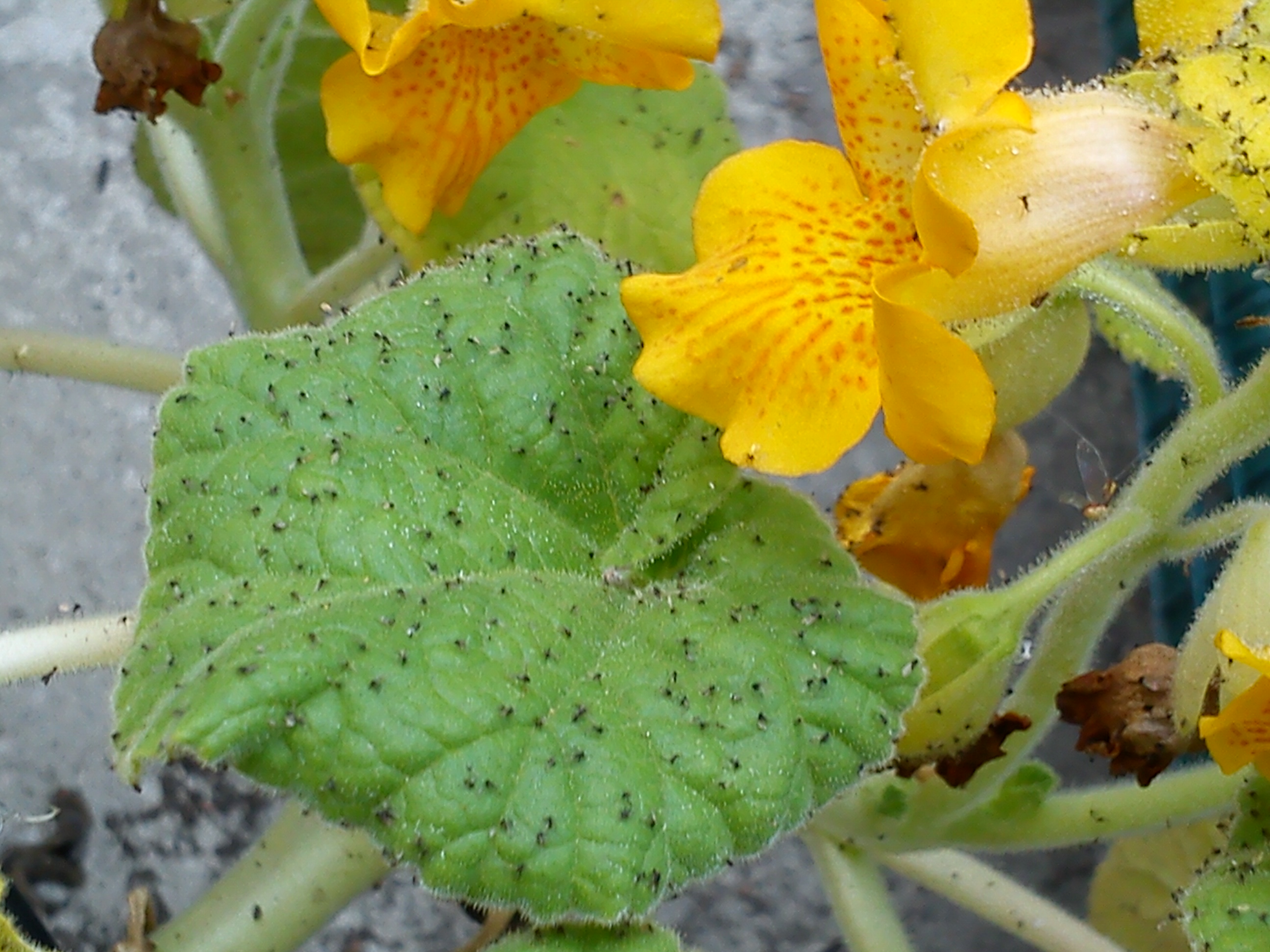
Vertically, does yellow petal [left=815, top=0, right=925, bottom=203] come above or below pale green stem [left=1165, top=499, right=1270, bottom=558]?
above

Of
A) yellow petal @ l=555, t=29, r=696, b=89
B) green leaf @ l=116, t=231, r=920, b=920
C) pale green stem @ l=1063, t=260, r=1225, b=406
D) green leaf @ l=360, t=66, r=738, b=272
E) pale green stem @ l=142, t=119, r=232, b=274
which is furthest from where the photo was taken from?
pale green stem @ l=142, t=119, r=232, b=274

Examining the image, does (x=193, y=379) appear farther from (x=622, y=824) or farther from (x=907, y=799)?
(x=907, y=799)

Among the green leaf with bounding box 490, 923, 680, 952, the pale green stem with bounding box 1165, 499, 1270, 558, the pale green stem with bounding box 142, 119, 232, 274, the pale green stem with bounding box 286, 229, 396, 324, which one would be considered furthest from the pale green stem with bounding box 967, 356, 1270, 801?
the pale green stem with bounding box 142, 119, 232, 274

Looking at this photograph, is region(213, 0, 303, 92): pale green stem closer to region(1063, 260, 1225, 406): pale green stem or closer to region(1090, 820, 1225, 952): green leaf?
region(1063, 260, 1225, 406): pale green stem

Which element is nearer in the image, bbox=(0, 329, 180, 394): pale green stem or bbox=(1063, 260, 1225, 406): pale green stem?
bbox=(1063, 260, 1225, 406): pale green stem

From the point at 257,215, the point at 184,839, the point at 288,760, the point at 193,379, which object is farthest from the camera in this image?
the point at 184,839

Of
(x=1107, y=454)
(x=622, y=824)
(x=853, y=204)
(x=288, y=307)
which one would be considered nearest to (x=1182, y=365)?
(x=853, y=204)
